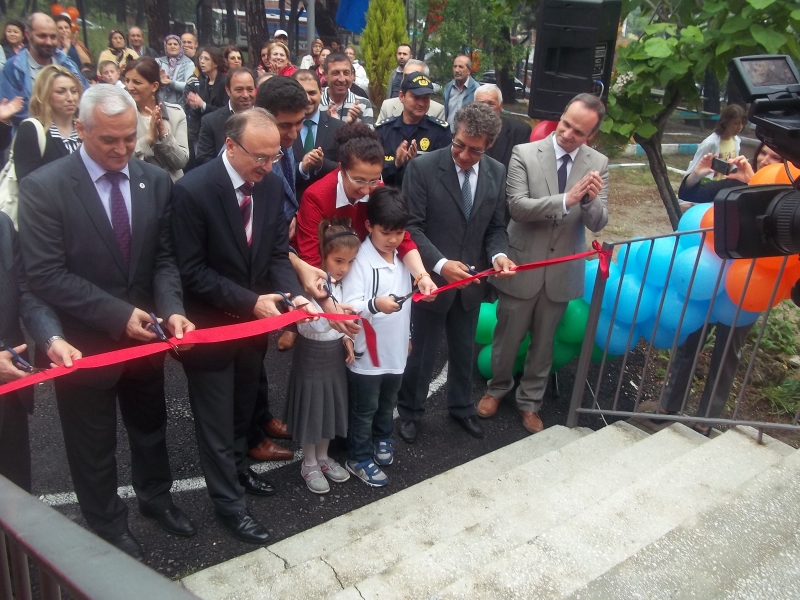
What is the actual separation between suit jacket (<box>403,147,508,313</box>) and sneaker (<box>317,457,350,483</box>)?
1.08m

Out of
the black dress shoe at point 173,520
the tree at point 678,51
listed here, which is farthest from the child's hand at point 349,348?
the tree at point 678,51

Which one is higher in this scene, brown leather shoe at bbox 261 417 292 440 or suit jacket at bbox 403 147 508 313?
suit jacket at bbox 403 147 508 313

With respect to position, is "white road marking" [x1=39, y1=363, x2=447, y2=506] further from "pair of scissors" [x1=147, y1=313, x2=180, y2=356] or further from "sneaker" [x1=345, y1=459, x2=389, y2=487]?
"pair of scissors" [x1=147, y1=313, x2=180, y2=356]

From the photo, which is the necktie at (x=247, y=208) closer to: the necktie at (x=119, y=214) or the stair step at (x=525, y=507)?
the necktie at (x=119, y=214)

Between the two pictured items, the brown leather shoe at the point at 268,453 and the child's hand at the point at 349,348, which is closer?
the child's hand at the point at 349,348

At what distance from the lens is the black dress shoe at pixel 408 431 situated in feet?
14.1

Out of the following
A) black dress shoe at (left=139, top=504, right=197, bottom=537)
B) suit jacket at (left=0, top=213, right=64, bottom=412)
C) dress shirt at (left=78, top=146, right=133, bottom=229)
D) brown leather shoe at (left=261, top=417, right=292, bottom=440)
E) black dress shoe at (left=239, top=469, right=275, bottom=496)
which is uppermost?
dress shirt at (left=78, top=146, right=133, bottom=229)

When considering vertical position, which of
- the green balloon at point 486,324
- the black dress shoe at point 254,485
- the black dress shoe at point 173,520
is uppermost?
the green balloon at point 486,324

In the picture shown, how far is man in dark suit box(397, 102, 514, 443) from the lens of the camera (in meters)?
3.85

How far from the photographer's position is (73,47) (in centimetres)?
1169

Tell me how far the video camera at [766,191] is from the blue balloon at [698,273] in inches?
65.5

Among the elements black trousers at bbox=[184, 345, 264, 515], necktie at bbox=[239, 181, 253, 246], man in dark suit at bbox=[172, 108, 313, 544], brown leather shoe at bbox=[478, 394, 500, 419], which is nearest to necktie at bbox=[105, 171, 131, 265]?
man in dark suit at bbox=[172, 108, 313, 544]

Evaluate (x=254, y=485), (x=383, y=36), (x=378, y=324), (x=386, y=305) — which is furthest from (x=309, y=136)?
(x=383, y=36)

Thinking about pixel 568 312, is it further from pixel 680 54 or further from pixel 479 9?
pixel 479 9
